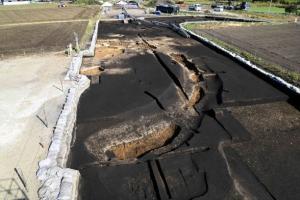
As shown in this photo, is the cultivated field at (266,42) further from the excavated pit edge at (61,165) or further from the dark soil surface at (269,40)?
the excavated pit edge at (61,165)

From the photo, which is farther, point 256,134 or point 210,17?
point 210,17

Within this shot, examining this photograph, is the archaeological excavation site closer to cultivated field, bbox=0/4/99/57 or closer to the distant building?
cultivated field, bbox=0/4/99/57

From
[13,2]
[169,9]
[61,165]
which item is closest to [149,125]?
[61,165]

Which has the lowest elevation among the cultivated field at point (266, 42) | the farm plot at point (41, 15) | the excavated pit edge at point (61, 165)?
the excavated pit edge at point (61, 165)

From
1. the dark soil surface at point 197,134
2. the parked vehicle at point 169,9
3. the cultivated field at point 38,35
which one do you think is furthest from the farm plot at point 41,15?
the dark soil surface at point 197,134

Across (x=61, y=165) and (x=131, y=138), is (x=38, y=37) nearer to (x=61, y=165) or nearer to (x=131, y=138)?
(x=131, y=138)

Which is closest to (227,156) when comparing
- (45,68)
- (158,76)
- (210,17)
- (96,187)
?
(96,187)

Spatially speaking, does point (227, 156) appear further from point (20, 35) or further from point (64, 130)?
point (20, 35)
